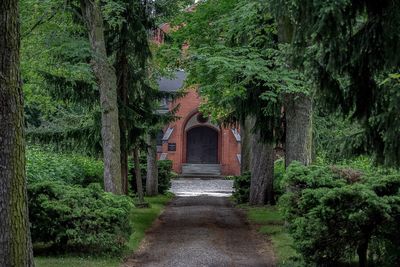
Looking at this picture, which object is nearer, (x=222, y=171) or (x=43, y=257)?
(x=43, y=257)

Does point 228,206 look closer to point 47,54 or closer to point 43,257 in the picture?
point 47,54

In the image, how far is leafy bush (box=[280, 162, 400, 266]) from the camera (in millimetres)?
8828

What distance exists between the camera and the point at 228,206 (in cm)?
2433

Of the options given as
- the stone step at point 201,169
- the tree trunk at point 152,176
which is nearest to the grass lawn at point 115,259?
the tree trunk at point 152,176

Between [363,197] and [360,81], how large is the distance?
1.79 meters

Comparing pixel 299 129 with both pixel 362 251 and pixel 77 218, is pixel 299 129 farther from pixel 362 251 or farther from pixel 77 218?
pixel 77 218

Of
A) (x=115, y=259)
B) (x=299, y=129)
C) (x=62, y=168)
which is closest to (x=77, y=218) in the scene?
(x=115, y=259)

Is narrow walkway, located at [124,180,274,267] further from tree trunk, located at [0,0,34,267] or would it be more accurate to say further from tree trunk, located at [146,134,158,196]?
tree trunk, located at [146,134,158,196]

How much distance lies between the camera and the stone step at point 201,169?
158 ft

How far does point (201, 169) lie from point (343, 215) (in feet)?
130

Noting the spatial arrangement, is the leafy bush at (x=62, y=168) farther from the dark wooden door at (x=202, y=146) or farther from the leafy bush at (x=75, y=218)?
the dark wooden door at (x=202, y=146)

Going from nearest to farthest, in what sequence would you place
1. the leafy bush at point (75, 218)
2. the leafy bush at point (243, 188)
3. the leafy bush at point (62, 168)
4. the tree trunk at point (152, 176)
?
the leafy bush at point (75, 218)
the leafy bush at point (62, 168)
the leafy bush at point (243, 188)
the tree trunk at point (152, 176)

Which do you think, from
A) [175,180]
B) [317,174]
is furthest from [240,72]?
[175,180]

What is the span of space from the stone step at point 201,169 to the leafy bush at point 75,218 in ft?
118
